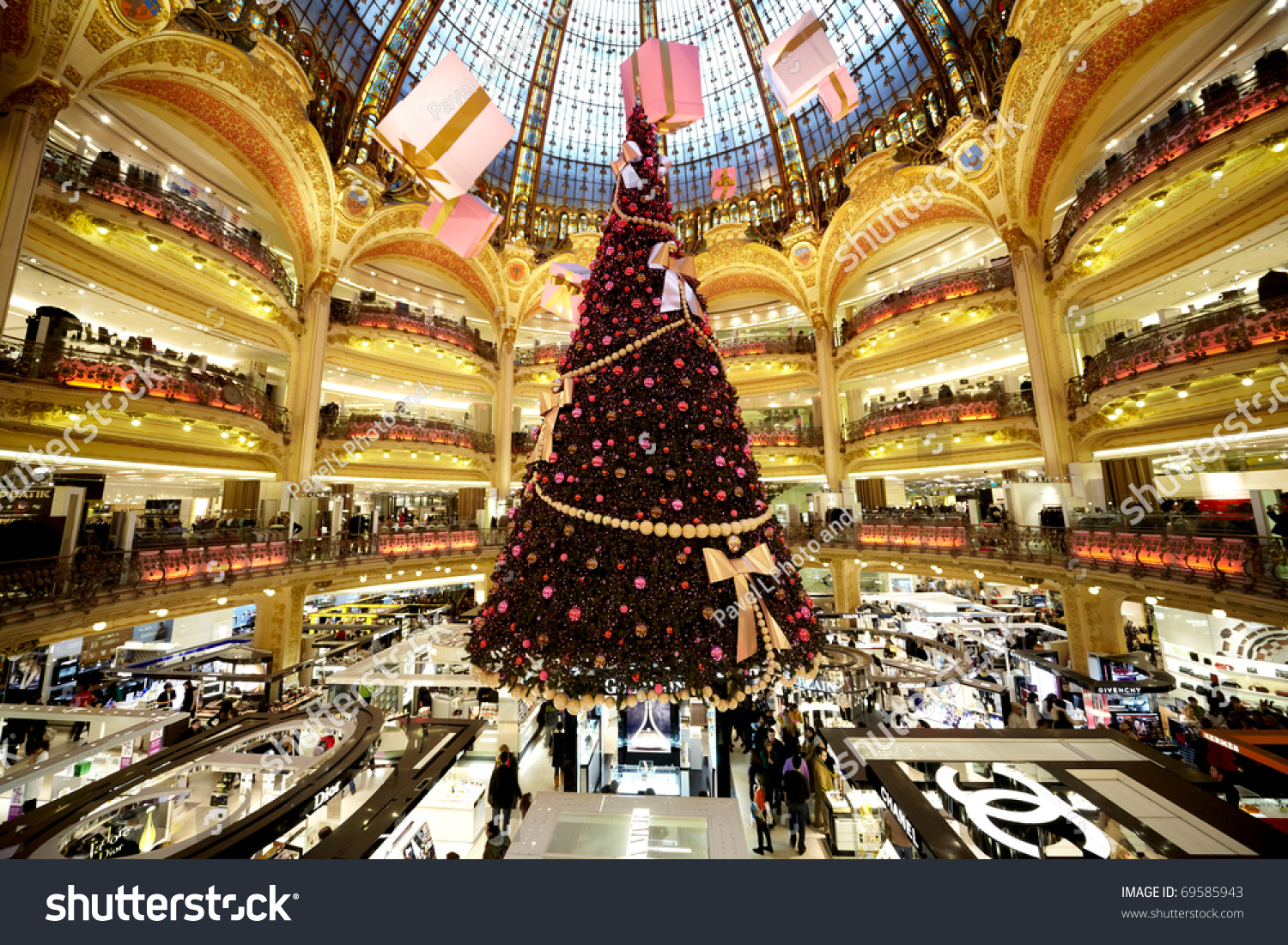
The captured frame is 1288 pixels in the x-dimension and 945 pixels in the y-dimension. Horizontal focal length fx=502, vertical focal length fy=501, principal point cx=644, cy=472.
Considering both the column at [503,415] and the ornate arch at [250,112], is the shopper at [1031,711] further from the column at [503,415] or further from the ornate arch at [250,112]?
the ornate arch at [250,112]

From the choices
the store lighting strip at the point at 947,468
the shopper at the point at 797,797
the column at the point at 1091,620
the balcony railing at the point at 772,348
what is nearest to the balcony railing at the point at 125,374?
the shopper at the point at 797,797

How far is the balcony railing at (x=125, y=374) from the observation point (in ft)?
33.9

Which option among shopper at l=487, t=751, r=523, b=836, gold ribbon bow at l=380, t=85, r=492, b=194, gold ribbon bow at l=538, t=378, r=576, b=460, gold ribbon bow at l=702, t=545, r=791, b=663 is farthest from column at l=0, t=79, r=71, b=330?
gold ribbon bow at l=702, t=545, r=791, b=663

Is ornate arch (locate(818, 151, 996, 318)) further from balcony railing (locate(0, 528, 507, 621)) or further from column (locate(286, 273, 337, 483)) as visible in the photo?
column (locate(286, 273, 337, 483))

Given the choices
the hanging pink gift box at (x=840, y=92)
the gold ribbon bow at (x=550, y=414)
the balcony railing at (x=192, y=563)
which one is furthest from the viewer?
the balcony railing at (x=192, y=563)

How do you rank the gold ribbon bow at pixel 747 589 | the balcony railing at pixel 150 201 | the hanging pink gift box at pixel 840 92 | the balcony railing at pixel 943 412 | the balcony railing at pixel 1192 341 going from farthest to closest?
the balcony railing at pixel 943 412
the balcony railing at pixel 150 201
the balcony railing at pixel 1192 341
the hanging pink gift box at pixel 840 92
the gold ribbon bow at pixel 747 589

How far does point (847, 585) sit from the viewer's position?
21.0m

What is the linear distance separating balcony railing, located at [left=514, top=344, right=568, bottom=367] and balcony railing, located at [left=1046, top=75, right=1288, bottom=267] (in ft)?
63.4

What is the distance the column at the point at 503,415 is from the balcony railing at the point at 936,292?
15757 mm

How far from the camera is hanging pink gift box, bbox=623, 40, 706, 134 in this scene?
18.3ft

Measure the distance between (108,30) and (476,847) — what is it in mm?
17464

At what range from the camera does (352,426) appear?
1870cm

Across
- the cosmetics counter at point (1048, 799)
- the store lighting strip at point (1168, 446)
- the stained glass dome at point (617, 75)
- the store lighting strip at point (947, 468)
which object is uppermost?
the stained glass dome at point (617, 75)

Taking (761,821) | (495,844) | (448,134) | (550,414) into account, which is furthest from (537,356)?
(761,821)
